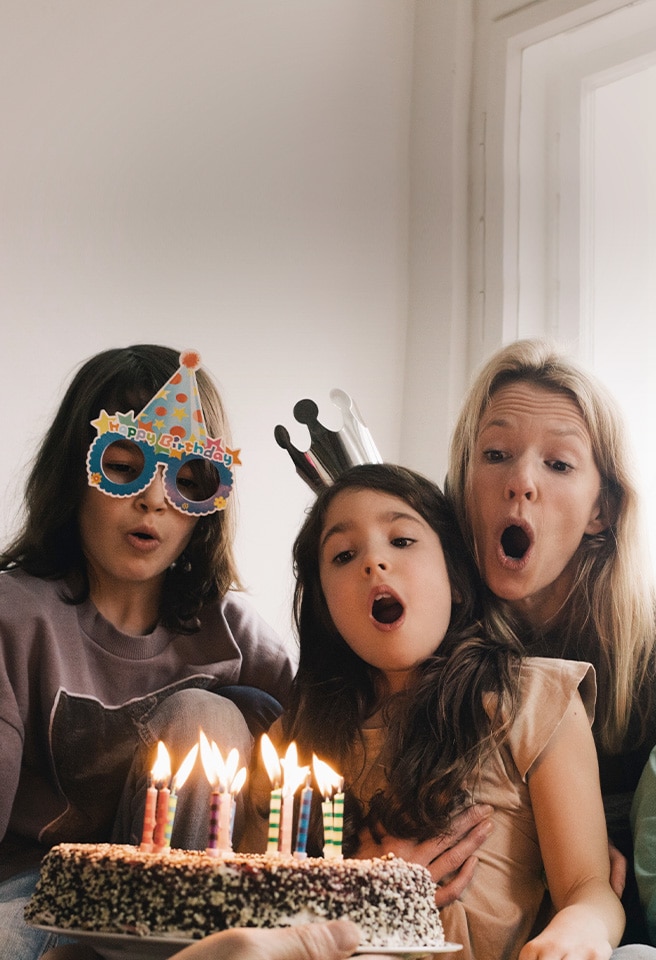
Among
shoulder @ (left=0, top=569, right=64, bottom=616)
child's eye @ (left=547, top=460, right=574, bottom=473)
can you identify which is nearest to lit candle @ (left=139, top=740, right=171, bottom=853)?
shoulder @ (left=0, top=569, right=64, bottom=616)

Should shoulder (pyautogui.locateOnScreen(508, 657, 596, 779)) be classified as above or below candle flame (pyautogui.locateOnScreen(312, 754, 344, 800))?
above

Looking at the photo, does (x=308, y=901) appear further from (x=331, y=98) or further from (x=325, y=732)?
(x=331, y=98)

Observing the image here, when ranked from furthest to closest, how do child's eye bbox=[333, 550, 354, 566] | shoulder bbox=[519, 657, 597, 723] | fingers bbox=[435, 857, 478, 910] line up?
child's eye bbox=[333, 550, 354, 566] → shoulder bbox=[519, 657, 597, 723] → fingers bbox=[435, 857, 478, 910]

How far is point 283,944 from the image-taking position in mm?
857

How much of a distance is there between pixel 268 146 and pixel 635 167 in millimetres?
727

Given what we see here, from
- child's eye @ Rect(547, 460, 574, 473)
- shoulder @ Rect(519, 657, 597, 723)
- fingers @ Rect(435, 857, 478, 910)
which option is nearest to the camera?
fingers @ Rect(435, 857, 478, 910)

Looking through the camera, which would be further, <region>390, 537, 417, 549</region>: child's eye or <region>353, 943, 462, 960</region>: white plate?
<region>390, 537, 417, 549</region>: child's eye

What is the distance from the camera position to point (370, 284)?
2340 mm

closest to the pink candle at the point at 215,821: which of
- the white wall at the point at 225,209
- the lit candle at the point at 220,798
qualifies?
the lit candle at the point at 220,798

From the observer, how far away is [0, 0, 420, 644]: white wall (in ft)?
6.01

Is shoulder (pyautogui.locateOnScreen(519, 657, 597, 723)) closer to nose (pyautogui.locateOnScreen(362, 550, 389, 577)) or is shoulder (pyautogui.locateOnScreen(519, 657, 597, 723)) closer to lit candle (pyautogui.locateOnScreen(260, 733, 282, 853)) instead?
nose (pyautogui.locateOnScreen(362, 550, 389, 577))

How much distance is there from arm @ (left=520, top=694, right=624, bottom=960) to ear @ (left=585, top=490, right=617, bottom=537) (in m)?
0.29

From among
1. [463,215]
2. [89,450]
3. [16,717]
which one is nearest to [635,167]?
[463,215]

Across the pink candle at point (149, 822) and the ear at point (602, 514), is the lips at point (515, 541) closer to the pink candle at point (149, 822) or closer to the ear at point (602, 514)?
the ear at point (602, 514)
